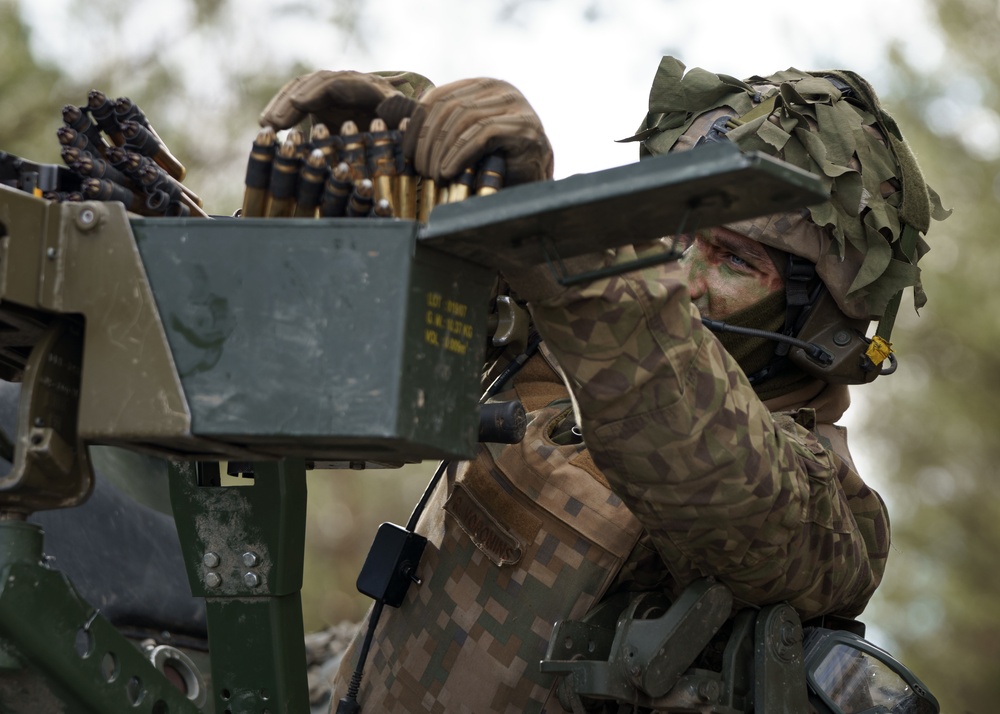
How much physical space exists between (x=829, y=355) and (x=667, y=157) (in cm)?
170

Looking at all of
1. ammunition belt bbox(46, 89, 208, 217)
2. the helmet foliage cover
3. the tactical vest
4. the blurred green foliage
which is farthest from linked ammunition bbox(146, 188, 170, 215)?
the blurred green foliage

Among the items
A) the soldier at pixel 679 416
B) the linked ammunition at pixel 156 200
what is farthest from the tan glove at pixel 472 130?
the linked ammunition at pixel 156 200

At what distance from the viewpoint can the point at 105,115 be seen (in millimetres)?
2520

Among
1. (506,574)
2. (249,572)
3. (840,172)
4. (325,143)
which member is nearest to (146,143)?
(325,143)

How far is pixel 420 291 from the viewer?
215 centimetres

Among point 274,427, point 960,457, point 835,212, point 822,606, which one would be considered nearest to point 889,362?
point 835,212

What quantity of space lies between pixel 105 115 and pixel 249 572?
91 centimetres

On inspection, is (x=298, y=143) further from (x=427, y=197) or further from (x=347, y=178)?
(x=427, y=197)

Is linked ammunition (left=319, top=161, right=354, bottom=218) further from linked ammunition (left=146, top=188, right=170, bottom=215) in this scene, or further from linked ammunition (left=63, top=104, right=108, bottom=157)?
linked ammunition (left=63, top=104, right=108, bottom=157)

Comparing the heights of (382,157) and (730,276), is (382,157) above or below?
above

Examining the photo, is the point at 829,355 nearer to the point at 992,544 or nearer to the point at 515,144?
the point at 515,144

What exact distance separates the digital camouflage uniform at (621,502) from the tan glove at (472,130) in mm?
242

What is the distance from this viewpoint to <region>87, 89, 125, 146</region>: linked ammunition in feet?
8.22

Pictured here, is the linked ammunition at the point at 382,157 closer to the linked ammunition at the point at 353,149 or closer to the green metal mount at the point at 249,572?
the linked ammunition at the point at 353,149
